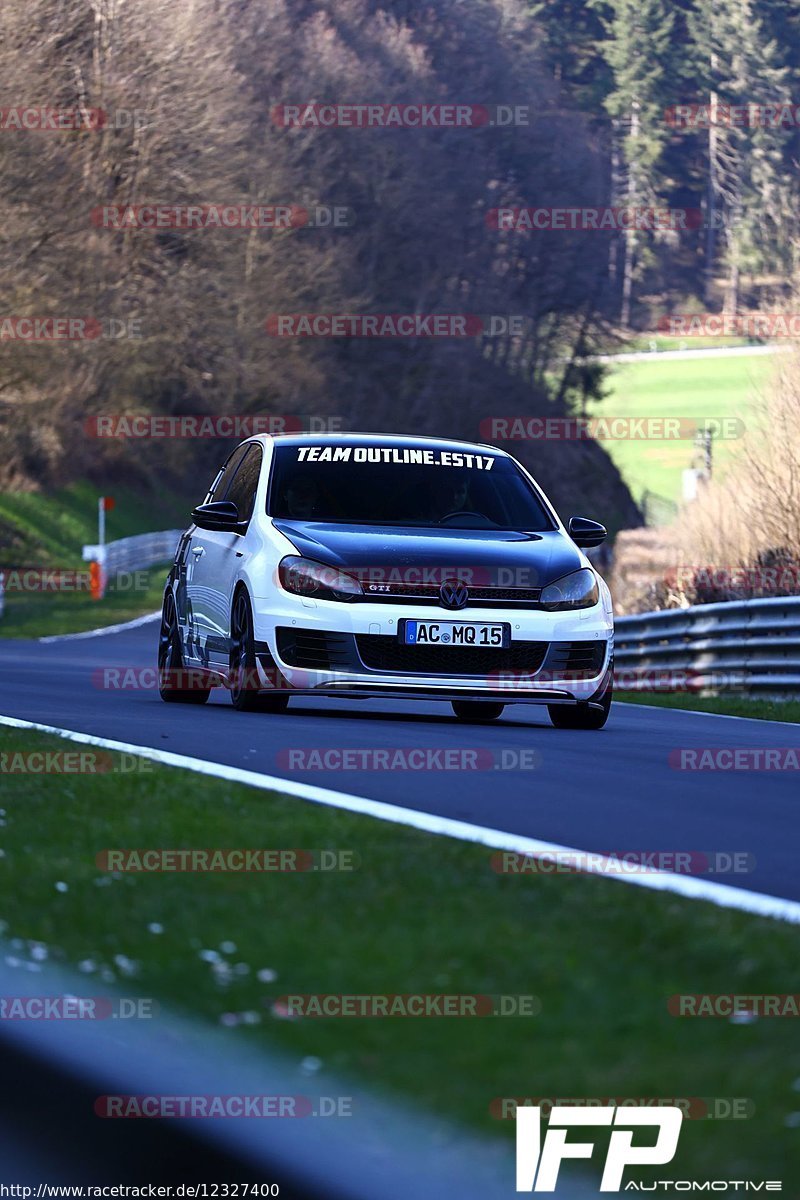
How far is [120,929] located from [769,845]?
2.89 meters

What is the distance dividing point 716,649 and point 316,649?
9370mm

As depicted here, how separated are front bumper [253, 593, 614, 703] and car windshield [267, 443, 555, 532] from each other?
1067 mm

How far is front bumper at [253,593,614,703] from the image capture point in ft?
42.4

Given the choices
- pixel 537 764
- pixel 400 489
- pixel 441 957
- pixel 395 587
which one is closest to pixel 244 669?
pixel 395 587

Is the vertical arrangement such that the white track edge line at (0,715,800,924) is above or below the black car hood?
below

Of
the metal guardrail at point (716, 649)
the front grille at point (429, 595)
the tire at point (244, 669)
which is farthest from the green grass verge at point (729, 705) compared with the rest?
the tire at point (244, 669)

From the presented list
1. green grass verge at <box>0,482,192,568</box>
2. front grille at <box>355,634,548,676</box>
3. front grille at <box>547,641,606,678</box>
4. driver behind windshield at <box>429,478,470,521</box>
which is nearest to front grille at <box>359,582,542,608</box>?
front grille at <box>355,634,548,676</box>

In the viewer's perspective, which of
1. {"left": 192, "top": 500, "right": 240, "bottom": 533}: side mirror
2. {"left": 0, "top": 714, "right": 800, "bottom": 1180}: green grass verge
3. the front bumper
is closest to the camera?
{"left": 0, "top": 714, "right": 800, "bottom": 1180}: green grass verge

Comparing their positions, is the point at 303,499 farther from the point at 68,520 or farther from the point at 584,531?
the point at 68,520

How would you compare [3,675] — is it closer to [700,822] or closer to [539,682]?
[539,682]

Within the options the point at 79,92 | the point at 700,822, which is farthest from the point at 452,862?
the point at 79,92

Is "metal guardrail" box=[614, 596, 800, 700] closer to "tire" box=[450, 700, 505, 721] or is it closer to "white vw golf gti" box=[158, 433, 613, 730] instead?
"tire" box=[450, 700, 505, 721]

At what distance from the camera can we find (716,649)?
71.3ft

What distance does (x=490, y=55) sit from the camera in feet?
322
